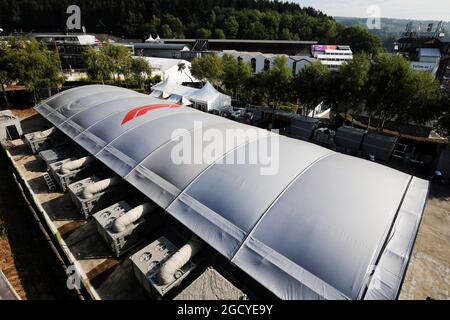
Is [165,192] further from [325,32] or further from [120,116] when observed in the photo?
[325,32]

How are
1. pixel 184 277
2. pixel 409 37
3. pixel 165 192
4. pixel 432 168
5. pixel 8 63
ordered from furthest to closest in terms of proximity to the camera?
1. pixel 409 37
2. pixel 8 63
3. pixel 432 168
4. pixel 165 192
5. pixel 184 277

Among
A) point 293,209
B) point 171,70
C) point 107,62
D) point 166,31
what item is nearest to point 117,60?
point 107,62

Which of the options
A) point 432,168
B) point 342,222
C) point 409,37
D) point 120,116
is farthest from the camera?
point 409,37

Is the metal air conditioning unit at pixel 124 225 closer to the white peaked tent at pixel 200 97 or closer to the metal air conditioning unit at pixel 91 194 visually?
the metal air conditioning unit at pixel 91 194

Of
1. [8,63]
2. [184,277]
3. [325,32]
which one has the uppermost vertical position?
[325,32]

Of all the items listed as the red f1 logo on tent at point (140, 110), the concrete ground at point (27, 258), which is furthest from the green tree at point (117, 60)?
the concrete ground at point (27, 258)

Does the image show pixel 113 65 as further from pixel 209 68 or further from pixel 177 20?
pixel 177 20
